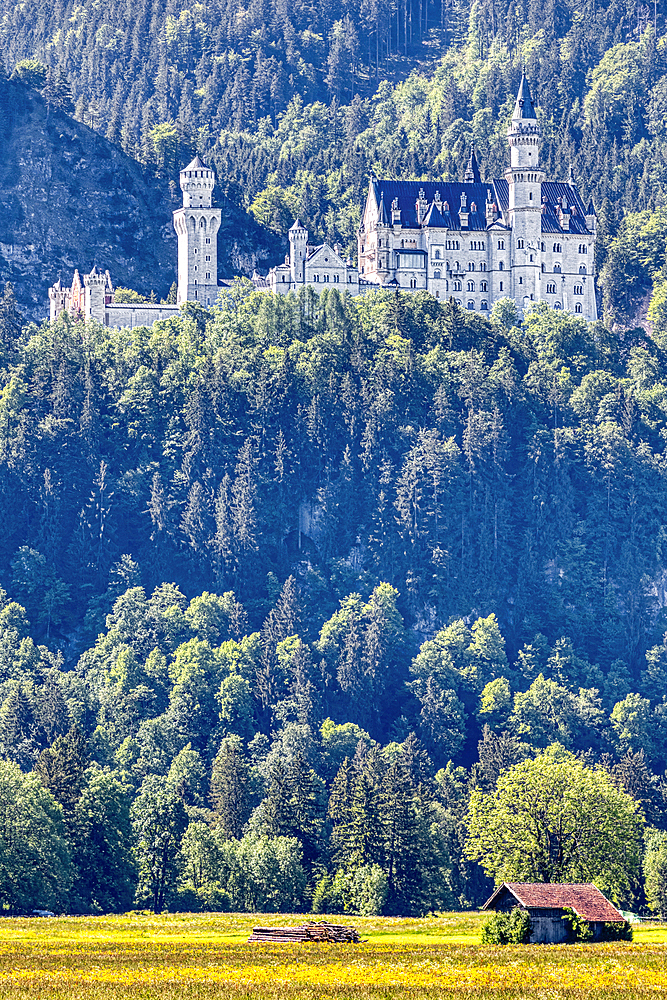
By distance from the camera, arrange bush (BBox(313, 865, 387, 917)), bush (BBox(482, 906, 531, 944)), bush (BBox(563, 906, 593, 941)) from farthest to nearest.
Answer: bush (BBox(313, 865, 387, 917)), bush (BBox(563, 906, 593, 941)), bush (BBox(482, 906, 531, 944))

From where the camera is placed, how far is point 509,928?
86.9 meters

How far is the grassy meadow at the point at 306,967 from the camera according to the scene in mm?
69750

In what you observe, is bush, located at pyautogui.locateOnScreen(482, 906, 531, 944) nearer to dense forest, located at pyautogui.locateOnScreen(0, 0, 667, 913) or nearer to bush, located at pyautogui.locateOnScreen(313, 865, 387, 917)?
bush, located at pyautogui.locateOnScreen(313, 865, 387, 917)

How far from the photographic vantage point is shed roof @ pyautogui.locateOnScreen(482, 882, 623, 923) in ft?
288

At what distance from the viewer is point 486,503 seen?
192625 mm

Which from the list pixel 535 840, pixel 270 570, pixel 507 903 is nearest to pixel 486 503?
pixel 270 570

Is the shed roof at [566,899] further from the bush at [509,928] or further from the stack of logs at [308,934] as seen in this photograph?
the stack of logs at [308,934]

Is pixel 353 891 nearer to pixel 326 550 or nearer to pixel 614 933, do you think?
pixel 614 933

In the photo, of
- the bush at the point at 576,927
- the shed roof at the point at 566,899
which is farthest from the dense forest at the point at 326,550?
the bush at the point at 576,927

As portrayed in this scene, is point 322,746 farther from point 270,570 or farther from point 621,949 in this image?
point 621,949

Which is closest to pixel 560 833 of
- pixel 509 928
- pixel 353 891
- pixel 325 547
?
pixel 353 891

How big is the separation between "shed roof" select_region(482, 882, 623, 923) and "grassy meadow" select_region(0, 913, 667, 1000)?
1676 mm

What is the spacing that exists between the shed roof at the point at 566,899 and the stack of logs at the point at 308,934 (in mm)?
5993

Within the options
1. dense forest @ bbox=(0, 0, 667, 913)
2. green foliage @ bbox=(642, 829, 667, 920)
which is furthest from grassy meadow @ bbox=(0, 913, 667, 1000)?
dense forest @ bbox=(0, 0, 667, 913)
